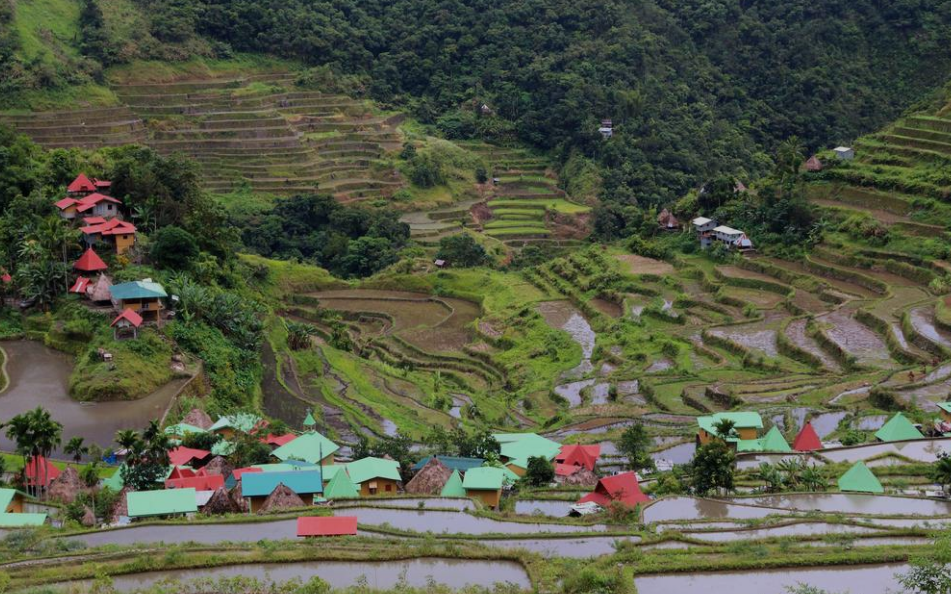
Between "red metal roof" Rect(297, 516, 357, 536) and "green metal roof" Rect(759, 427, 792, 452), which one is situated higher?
"red metal roof" Rect(297, 516, 357, 536)

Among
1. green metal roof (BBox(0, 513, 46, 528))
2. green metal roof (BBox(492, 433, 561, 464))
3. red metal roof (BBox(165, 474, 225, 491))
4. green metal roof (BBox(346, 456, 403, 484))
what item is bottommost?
green metal roof (BBox(492, 433, 561, 464))

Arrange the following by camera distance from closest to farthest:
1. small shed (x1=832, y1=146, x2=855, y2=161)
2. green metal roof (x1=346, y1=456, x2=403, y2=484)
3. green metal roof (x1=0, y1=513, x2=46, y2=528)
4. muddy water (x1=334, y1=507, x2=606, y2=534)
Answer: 1. muddy water (x1=334, y1=507, x2=606, y2=534)
2. green metal roof (x1=0, y1=513, x2=46, y2=528)
3. green metal roof (x1=346, y1=456, x2=403, y2=484)
4. small shed (x1=832, y1=146, x2=855, y2=161)

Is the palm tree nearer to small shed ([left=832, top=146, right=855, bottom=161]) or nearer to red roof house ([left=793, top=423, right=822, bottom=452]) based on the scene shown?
red roof house ([left=793, top=423, right=822, bottom=452])

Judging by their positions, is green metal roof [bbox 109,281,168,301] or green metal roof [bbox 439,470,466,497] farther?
green metal roof [bbox 109,281,168,301]

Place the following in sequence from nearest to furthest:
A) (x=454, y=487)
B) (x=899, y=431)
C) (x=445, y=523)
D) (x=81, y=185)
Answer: (x=445, y=523)
(x=454, y=487)
(x=899, y=431)
(x=81, y=185)

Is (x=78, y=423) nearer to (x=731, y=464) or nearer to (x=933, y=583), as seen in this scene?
(x=731, y=464)

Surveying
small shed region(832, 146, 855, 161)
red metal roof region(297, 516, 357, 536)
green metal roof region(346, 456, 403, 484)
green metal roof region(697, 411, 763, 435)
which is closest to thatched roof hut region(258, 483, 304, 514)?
green metal roof region(346, 456, 403, 484)

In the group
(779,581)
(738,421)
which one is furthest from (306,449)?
(779,581)

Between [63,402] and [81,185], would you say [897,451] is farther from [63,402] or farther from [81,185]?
[81,185]
